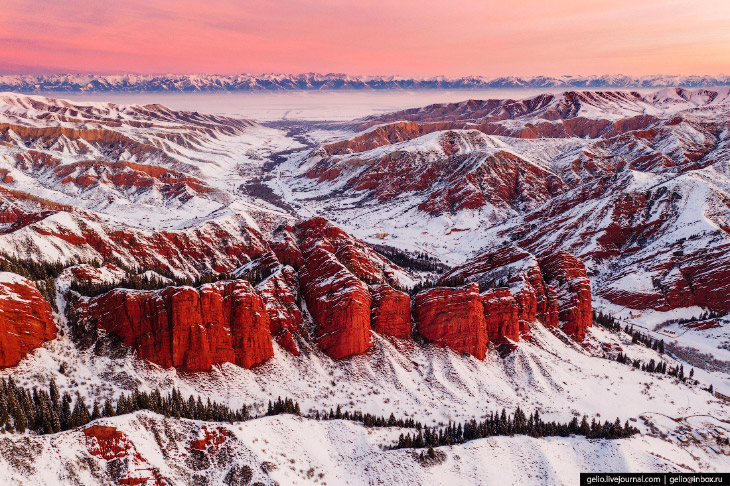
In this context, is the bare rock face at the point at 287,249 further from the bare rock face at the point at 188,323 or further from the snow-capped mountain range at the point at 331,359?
the bare rock face at the point at 188,323

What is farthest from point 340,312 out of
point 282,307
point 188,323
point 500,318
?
point 500,318

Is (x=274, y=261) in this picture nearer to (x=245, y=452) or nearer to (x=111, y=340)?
(x=111, y=340)

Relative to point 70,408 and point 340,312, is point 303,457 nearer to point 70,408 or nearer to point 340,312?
point 70,408

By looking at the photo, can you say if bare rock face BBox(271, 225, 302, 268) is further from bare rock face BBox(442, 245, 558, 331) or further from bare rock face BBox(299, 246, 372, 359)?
bare rock face BBox(442, 245, 558, 331)

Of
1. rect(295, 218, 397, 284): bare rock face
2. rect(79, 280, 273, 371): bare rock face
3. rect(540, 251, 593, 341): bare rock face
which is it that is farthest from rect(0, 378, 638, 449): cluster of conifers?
rect(295, 218, 397, 284): bare rock face

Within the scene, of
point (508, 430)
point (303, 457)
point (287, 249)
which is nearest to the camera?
point (303, 457)

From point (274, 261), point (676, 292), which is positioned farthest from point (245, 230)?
point (676, 292)
